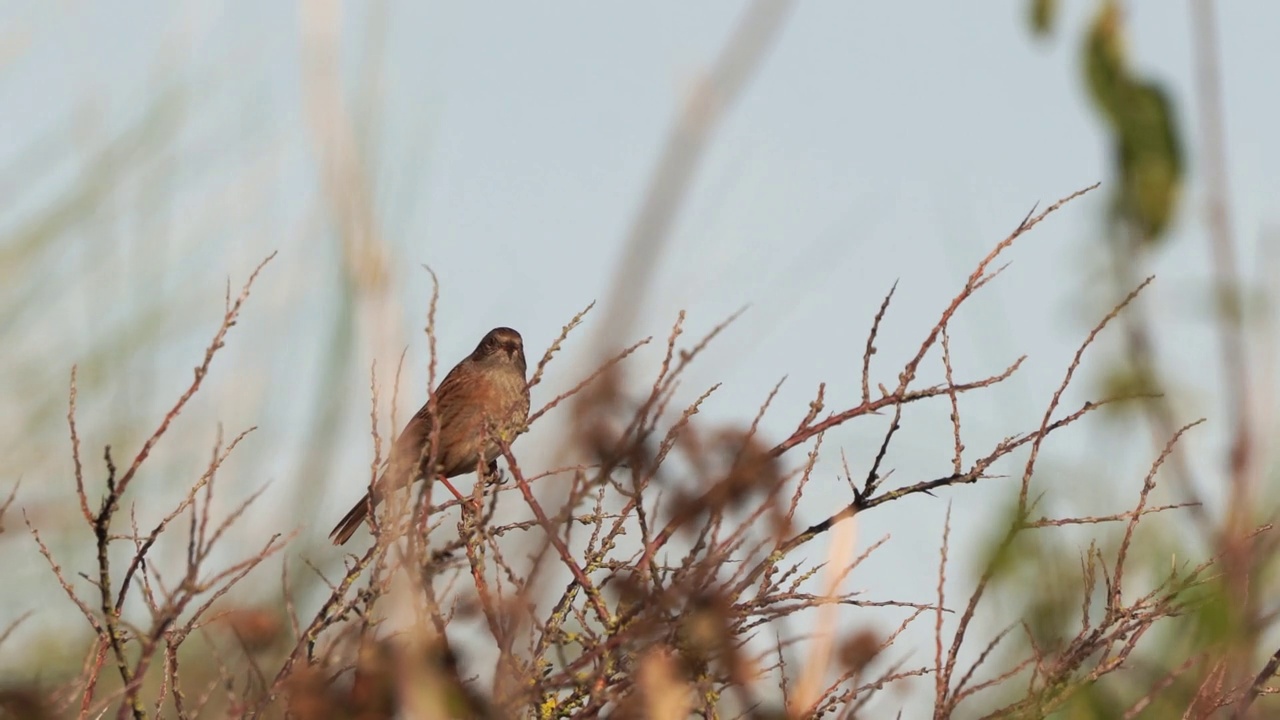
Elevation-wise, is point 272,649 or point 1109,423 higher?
point 272,649

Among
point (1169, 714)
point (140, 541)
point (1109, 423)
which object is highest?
point (140, 541)

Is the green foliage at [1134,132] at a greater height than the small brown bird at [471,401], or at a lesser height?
lesser

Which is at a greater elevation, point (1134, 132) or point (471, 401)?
point (471, 401)

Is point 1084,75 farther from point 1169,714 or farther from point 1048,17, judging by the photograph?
point 1169,714

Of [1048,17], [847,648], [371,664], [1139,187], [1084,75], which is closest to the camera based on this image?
[371,664]

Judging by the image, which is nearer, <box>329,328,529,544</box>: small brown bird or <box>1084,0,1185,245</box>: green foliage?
<box>1084,0,1185,245</box>: green foliage

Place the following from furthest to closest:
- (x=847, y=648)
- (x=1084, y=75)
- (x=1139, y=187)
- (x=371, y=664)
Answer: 1. (x=847, y=648)
2. (x=1084, y=75)
3. (x=1139, y=187)
4. (x=371, y=664)

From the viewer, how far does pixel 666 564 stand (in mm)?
2818

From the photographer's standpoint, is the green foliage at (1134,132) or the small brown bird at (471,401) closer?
the green foliage at (1134,132)

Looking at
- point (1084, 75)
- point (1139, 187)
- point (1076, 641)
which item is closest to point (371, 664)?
point (1139, 187)

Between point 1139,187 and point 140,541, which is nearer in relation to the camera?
point 1139,187

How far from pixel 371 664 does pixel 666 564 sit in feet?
3.70

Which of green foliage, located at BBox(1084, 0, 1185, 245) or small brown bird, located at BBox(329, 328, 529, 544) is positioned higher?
small brown bird, located at BBox(329, 328, 529, 544)

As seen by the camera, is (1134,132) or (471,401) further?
(471,401)
